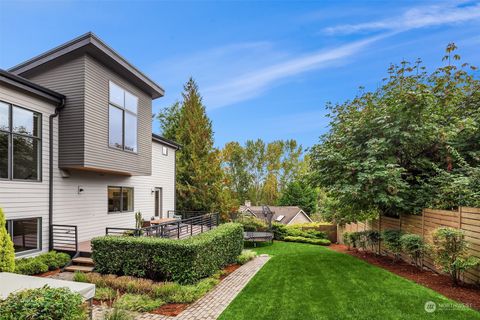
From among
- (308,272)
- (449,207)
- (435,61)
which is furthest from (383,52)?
(308,272)

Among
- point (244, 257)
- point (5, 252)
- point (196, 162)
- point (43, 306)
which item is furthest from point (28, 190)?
point (196, 162)

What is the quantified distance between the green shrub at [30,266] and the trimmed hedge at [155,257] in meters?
1.40

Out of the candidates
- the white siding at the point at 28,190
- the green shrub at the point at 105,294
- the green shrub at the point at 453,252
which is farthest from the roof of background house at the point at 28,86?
the green shrub at the point at 453,252

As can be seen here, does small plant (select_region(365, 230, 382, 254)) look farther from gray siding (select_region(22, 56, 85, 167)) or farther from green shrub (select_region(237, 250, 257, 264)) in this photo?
gray siding (select_region(22, 56, 85, 167))

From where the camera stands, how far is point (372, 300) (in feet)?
19.0

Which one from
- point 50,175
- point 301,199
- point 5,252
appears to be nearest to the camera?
point 5,252

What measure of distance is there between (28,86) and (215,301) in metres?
7.77

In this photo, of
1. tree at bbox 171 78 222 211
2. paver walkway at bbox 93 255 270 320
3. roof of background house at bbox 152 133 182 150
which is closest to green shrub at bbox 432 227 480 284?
paver walkway at bbox 93 255 270 320

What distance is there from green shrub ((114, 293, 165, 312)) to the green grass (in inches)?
58.9

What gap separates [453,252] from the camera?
6152 millimetres

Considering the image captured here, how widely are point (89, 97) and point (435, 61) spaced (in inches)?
483

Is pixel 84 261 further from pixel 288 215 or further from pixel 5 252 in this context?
pixel 288 215

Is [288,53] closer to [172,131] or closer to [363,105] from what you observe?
[363,105]

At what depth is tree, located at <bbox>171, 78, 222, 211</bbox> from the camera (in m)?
20.5
